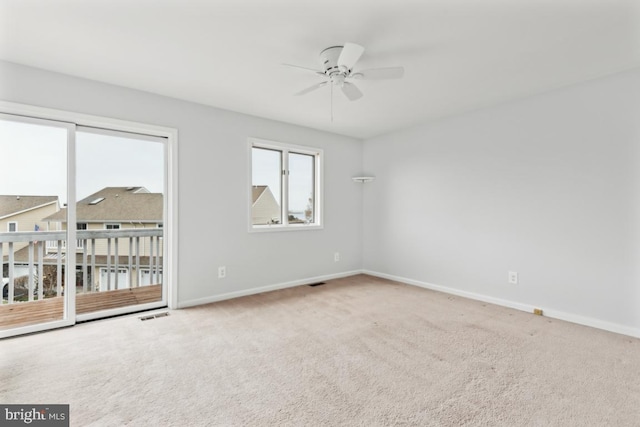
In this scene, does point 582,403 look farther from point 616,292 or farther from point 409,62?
point 409,62

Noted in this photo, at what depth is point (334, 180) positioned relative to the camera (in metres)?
4.79

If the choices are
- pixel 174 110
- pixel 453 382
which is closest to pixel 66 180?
pixel 174 110

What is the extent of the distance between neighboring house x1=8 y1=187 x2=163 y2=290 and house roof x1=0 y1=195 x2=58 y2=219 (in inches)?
5.1

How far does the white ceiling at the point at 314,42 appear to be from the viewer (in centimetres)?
182

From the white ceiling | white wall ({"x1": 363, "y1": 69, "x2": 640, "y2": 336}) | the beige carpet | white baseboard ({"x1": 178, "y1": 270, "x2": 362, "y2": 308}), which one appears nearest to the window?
white baseboard ({"x1": 178, "y1": 270, "x2": 362, "y2": 308})

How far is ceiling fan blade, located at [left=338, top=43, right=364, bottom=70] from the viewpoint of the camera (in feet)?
6.24

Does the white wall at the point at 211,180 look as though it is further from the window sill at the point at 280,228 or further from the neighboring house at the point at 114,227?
the neighboring house at the point at 114,227

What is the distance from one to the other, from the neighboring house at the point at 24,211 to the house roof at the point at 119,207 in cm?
7

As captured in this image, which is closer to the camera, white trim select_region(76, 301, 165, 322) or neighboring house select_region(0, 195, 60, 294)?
neighboring house select_region(0, 195, 60, 294)

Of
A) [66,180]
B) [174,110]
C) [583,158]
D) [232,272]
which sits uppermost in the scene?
[174,110]

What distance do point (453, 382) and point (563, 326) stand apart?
1.70 m

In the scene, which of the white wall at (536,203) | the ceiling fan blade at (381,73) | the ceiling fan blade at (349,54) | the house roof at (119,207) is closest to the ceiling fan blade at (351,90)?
the ceiling fan blade at (381,73)

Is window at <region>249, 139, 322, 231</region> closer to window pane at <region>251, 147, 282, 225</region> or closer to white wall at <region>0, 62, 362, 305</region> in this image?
window pane at <region>251, 147, 282, 225</region>

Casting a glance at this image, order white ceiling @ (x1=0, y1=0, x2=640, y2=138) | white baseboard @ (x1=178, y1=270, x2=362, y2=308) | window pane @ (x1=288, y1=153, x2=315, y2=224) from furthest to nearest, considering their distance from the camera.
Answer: window pane @ (x1=288, y1=153, x2=315, y2=224)
white baseboard @ (x1=178, y1=270, x2=362, y2=308)
white ceiling @ (x1=0, y1=0, x2=640, y2=138)
